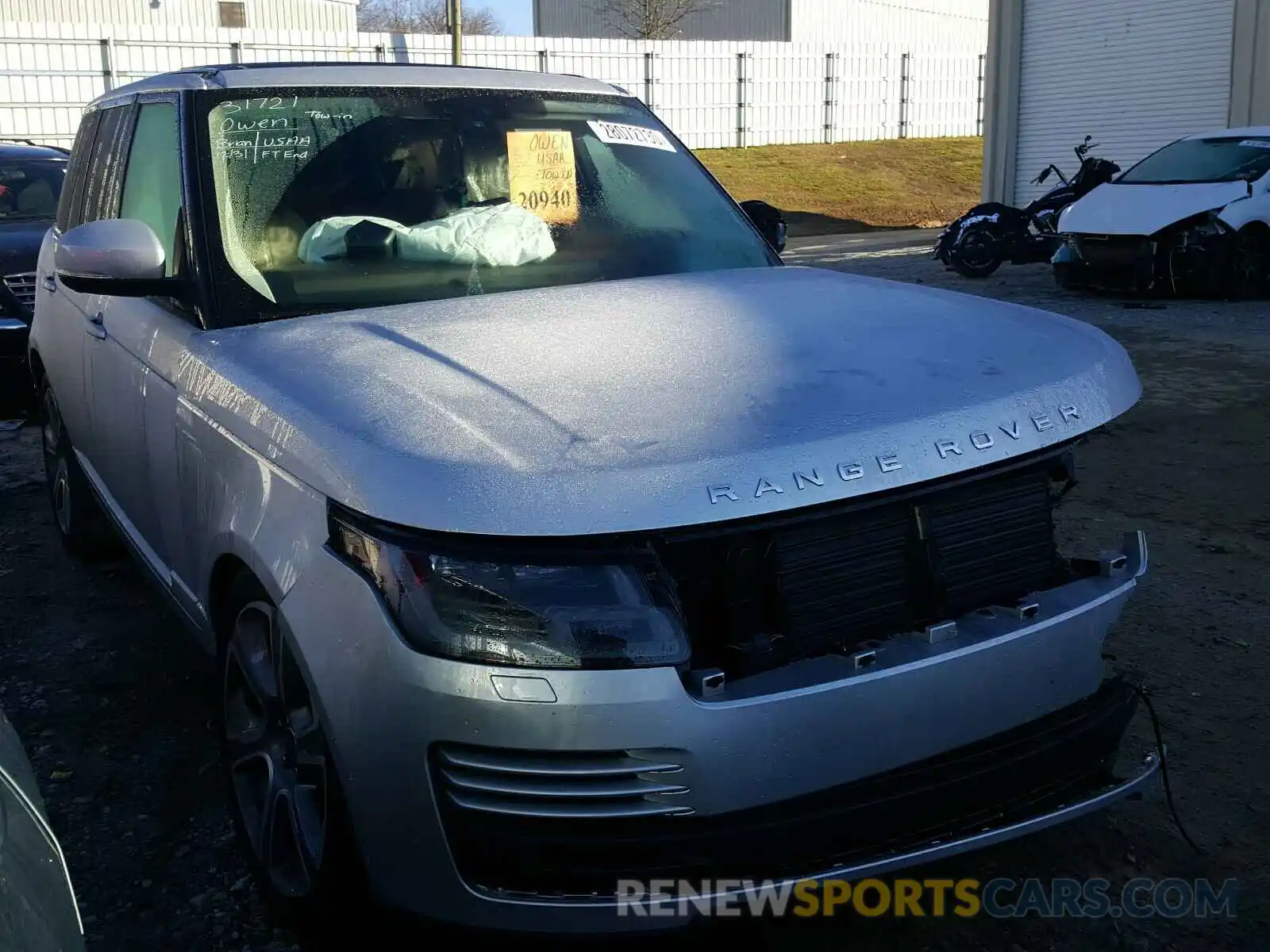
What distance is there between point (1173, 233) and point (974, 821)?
11451 mm

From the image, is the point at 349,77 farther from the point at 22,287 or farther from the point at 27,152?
the point at 27,152

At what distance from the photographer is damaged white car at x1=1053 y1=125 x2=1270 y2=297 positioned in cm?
1227

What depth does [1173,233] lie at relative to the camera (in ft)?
40.7

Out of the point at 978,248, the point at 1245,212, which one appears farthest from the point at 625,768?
the point at 978,248

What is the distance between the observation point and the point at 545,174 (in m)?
3.66

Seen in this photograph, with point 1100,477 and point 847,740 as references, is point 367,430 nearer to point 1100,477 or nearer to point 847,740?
point 847,740

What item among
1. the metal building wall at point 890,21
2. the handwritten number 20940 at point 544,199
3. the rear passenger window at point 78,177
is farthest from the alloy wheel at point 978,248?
the metal building wall at point 890,21

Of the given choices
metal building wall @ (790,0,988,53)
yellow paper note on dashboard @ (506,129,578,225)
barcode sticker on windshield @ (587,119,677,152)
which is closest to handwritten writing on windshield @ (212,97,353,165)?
yellow paper note on dashboard @ (506,129,578,225)

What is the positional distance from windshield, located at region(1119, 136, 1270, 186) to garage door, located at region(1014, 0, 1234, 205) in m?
5.22

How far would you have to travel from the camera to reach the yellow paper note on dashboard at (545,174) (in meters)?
3.61

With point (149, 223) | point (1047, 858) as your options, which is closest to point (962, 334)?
point (1047, 858)

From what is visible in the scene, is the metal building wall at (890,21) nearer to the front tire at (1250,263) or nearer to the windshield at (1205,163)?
the windshield at (1205,163)

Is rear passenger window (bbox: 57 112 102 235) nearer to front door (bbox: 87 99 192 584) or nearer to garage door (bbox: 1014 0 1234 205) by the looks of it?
front door (bbox: 87 99 192 584)

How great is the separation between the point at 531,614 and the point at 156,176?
2.29 metres
